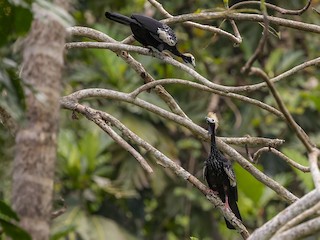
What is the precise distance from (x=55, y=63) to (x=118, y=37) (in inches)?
200

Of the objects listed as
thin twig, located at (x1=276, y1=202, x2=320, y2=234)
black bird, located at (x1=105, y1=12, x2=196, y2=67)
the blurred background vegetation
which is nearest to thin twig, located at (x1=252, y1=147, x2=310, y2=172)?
black bird, located at (x1=105, y1=12, x2=196, y2=67)

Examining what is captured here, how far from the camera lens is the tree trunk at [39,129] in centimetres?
203

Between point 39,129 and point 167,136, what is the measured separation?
602 cm

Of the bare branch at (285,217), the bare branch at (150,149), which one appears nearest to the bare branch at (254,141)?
the bare branch at (150,149)

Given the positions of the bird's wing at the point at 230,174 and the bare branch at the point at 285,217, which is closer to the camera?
the bare branch at the point at 285,217

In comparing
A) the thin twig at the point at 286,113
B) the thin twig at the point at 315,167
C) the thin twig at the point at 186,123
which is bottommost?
the thin twig at the point at 315,167

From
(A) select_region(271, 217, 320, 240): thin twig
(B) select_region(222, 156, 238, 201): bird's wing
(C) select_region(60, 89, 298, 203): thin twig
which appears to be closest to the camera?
(A) select_region(271, 217, 320, 240): thin twig

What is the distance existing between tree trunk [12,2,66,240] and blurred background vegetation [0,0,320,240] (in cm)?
429

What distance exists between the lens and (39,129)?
6.84 feet

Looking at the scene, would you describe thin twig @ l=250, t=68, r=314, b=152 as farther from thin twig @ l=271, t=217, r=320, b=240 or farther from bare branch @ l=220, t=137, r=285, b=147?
bare branch @ l=220, t=137, r=285, b=147

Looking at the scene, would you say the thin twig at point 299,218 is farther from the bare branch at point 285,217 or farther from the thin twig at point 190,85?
the thin twig at point 190,85

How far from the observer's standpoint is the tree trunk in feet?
6.65

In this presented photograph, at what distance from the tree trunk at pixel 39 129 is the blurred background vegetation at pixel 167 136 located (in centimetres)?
429

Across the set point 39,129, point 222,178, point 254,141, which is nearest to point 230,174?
point 222,178
